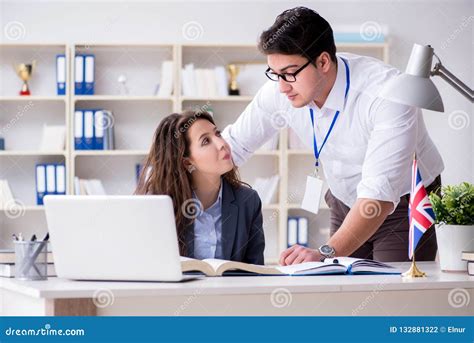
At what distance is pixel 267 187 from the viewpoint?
211 inches

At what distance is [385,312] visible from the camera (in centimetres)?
166

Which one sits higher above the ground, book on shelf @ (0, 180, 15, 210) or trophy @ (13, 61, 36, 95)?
trophy @ (13, 61, 36, 95)

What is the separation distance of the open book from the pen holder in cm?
30

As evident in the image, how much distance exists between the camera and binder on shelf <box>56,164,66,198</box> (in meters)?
5.22

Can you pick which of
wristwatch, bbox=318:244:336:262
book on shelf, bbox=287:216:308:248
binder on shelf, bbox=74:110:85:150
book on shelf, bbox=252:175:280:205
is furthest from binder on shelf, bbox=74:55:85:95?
wristwatch, bbox=318:244:336:262

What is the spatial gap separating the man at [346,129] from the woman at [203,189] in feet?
0.88

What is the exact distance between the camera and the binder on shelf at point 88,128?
5.22 metres

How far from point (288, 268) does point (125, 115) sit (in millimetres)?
3673

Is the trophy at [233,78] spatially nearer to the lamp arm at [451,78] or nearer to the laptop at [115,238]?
the lamp arm at [451,78]

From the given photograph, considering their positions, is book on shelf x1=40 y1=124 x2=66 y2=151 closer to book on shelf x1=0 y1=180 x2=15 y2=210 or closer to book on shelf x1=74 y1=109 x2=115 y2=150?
book on shelf x1=74 y1=109 x2=115 y2=150

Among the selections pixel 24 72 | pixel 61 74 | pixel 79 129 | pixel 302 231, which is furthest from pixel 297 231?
pixel 24 72

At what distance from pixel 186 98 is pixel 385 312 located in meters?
3.72
